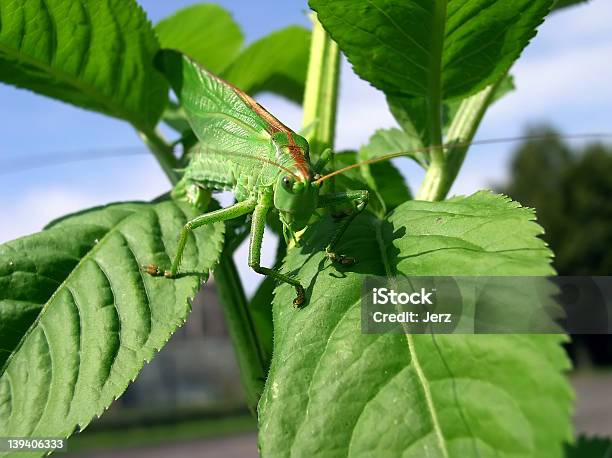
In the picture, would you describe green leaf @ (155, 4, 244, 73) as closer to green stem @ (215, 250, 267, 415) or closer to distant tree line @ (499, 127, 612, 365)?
green stem @ (215, 250, 267, 415)

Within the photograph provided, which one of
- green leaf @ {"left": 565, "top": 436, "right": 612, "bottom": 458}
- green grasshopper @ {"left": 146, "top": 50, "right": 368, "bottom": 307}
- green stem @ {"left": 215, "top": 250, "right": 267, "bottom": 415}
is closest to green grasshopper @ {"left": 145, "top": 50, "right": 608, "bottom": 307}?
green grasshopper @ {"left": 146, "top": 50, "right": 368, "bottom": 307}

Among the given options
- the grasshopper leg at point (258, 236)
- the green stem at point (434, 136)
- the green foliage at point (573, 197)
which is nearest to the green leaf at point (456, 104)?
the green stem at point (434, 136)

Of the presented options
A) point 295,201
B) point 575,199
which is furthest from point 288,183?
point 575,199

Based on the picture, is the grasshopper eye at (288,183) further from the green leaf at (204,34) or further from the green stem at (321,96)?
the green leaf at (204,34)

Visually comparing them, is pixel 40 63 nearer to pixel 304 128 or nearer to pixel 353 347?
pixel 304 128

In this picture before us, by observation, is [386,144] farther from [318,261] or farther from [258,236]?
[318,261]

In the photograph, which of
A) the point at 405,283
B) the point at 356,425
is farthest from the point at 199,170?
the point at 356,425
